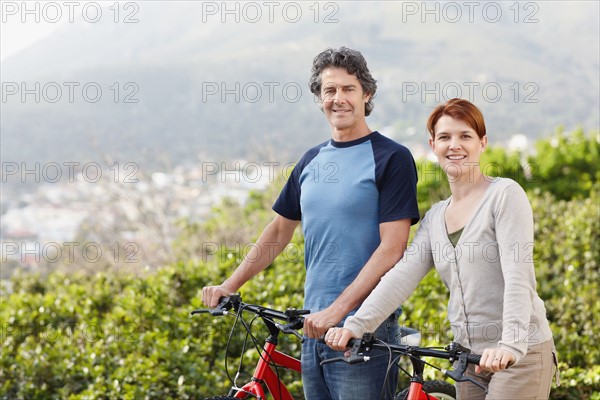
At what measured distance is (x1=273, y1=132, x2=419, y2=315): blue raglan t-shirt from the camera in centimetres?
280

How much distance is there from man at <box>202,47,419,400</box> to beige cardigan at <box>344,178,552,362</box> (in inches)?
3.4

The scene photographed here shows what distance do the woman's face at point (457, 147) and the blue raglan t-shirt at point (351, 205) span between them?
0.18m

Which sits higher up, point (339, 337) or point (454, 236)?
point (454, 236)

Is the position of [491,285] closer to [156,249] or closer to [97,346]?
[97,346]

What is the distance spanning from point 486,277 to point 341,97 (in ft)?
2.70

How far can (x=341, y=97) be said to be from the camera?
2.86m

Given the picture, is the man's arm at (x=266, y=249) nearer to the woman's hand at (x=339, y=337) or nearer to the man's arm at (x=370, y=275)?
the man's arm at (x=370, y=275)

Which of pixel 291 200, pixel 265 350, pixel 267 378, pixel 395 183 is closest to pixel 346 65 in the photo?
pixel 395 183

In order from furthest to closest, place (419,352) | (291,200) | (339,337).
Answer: (291,200), (339,337), (419,352)

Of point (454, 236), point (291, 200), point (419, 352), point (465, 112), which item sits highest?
point (465, 112)

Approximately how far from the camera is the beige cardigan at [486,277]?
243cm

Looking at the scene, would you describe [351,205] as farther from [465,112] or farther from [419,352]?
[419,352]

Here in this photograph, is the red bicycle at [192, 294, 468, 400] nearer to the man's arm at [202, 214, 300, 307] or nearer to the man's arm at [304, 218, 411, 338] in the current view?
the man's arm at [304, 218, 411, 338]

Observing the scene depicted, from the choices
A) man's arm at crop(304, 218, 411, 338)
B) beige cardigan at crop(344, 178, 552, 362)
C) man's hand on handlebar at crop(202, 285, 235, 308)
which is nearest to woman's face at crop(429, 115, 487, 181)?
beige cardigan at crop(344, 178, 552, 362)
